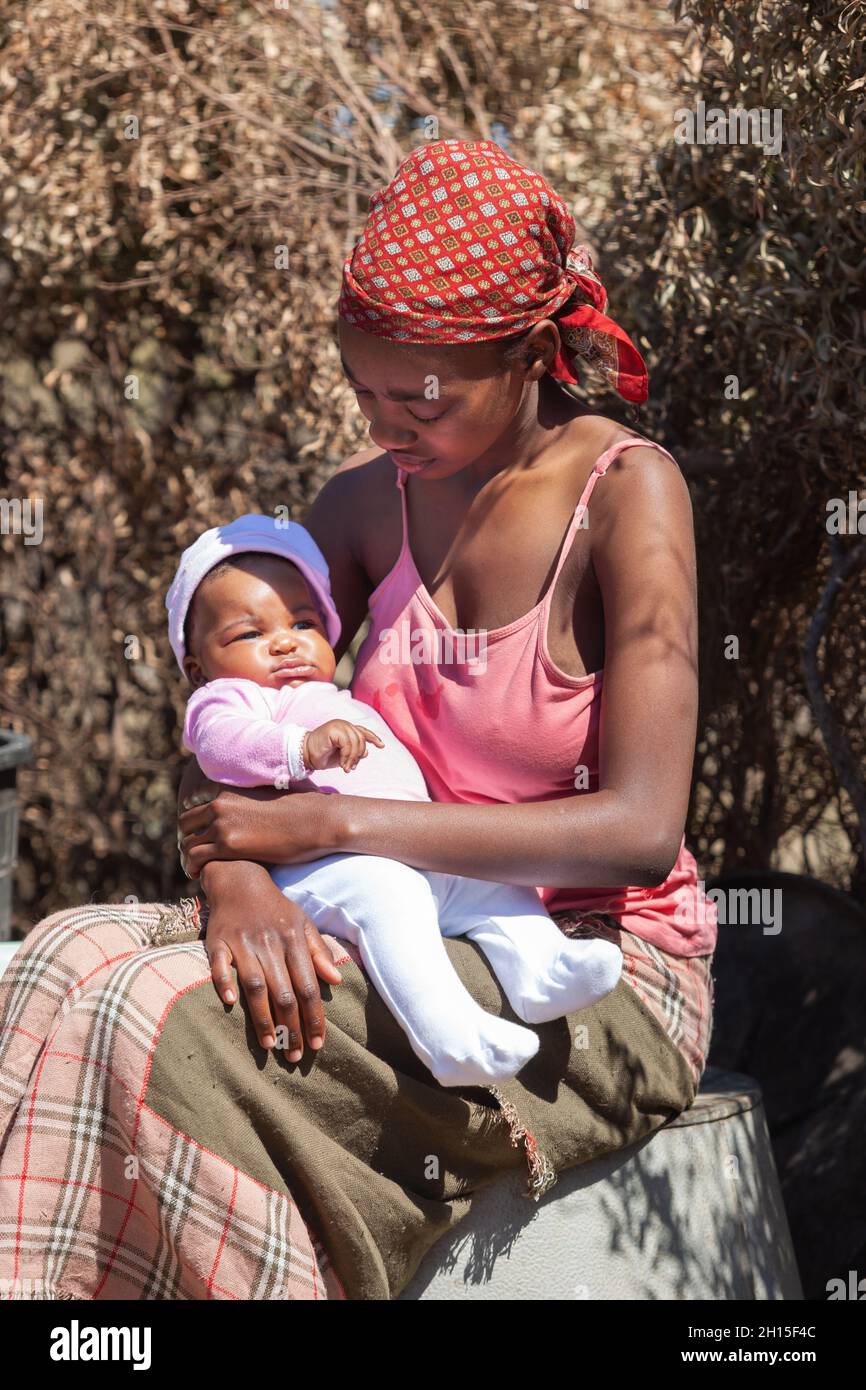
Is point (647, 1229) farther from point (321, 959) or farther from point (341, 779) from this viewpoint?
point (341, 779)

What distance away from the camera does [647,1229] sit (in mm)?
2365

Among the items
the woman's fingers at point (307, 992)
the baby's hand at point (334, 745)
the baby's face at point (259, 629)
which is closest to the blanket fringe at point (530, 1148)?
the woman's fingers at point (307, 992)

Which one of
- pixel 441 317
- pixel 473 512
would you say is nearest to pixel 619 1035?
pixel 473 512

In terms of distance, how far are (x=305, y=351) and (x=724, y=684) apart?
51.4 inches

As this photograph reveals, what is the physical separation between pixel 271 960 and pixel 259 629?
0.59 meters

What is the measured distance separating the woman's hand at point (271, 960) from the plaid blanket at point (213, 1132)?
3 cm

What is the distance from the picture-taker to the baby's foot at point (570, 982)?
82.8 inches

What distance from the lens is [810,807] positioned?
3.69 m

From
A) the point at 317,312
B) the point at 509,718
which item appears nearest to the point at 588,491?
the point at 509,718

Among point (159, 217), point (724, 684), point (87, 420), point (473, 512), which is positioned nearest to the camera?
point (473, 512)

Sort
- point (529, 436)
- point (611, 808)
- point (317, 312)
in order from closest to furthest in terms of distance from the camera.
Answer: point (611, 808), point (529, 436), point (317, 312)

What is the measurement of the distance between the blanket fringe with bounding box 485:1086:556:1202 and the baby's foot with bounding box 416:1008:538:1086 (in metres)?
0.11

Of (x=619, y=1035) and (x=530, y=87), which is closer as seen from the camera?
(x=619, y=1035)
